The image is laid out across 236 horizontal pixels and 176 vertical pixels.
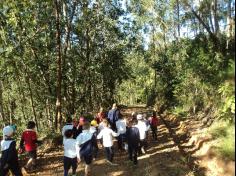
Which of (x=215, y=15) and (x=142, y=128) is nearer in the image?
(x=142, y=128)

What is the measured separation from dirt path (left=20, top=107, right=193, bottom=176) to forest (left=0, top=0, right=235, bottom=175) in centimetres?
188

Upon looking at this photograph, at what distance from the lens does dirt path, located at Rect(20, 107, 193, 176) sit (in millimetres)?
13969

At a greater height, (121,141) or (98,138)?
(98,138)

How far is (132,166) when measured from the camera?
48.2 ft

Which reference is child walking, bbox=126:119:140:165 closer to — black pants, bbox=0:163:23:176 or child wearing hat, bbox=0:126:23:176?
black pants, bbox=0:163:23:176

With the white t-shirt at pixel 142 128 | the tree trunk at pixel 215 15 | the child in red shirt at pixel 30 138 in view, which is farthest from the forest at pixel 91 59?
the child in red shirt at pixel 30 138

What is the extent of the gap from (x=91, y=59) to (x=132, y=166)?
73.1ft

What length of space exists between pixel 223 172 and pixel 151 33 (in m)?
54.5

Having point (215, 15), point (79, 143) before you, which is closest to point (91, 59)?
point (215, 15)

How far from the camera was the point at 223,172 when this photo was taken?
13.0 meters

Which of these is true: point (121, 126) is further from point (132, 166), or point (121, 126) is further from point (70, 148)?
point (70, 148)

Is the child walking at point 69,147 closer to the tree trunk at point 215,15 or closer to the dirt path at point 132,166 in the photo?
the dirt path at point 132,166

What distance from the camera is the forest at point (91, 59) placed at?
21.2m

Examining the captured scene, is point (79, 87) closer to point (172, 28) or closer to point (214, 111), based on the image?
point (214, 111)
